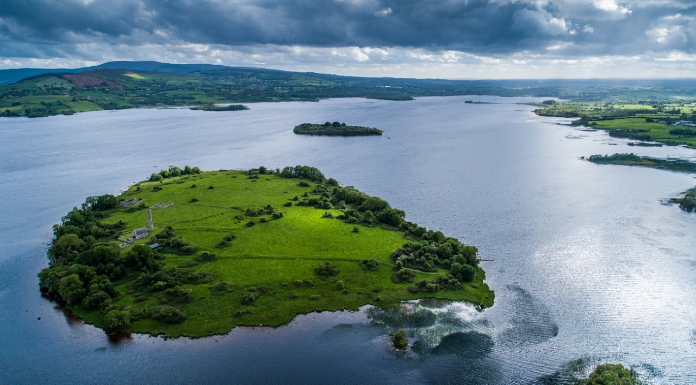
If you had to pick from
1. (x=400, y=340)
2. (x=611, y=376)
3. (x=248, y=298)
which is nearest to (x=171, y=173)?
(x=248, y=298)

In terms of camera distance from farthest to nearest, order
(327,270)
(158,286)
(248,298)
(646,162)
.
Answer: (646,162)
(327,270)
(158,286)
(248,298)

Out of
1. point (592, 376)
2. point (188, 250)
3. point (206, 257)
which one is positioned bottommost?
point (592, 376)

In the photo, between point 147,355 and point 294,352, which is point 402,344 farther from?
point 147,355

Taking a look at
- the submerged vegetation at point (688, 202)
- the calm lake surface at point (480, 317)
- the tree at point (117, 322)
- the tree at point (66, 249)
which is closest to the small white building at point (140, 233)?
the tree at point (66, 249)

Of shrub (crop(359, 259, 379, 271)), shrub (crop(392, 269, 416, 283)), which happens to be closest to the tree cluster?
shrub (crop(359, 259, 379, 271))

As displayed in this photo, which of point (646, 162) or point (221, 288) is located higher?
point (646, 162)

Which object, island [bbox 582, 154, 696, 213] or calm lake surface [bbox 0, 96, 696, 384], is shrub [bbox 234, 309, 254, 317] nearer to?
calm lake surface [bbox 0, 96, 696, 384]

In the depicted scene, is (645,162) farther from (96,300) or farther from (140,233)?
(96,300)

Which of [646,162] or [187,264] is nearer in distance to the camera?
[187,264]
